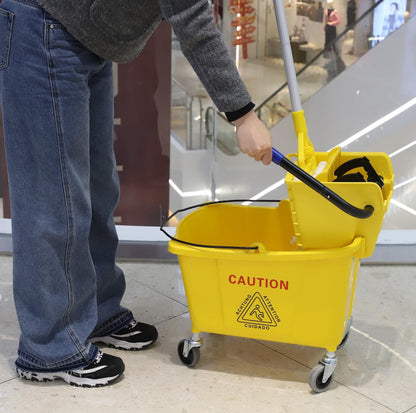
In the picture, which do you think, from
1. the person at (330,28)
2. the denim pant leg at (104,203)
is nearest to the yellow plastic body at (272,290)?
the denim pant leg at (104,203)

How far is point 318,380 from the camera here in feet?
4.59

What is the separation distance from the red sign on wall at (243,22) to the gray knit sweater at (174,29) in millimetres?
1129

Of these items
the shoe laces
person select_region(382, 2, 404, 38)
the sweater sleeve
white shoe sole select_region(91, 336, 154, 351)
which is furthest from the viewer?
person select_region(382, 2, 404, 38)

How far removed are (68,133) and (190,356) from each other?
0.64 meters

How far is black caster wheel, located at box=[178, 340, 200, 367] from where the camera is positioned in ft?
4.90

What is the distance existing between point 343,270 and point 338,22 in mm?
1330

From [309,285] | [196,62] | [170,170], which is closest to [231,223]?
[309,285]

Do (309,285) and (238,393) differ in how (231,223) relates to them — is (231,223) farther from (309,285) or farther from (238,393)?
(238,393)

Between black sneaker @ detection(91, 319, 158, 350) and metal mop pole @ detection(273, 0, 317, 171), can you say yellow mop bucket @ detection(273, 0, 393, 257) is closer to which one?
metal mop pole @ detection(273, 0, 317, 171)

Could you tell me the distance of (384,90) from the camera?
236 cm

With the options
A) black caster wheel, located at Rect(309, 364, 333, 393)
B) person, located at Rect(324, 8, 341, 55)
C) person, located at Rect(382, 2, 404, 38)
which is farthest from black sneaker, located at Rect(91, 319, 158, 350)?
person, located at Rect(382, 2, 404, 38)

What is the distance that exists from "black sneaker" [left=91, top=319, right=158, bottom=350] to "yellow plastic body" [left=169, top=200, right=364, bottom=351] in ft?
0.68

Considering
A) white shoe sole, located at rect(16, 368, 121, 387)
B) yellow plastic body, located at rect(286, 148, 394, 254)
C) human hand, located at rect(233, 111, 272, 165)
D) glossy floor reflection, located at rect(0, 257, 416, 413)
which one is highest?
human hand, located at rect(233, 111, 272, 165)

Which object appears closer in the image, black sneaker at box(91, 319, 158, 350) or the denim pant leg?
the denim pant leg
